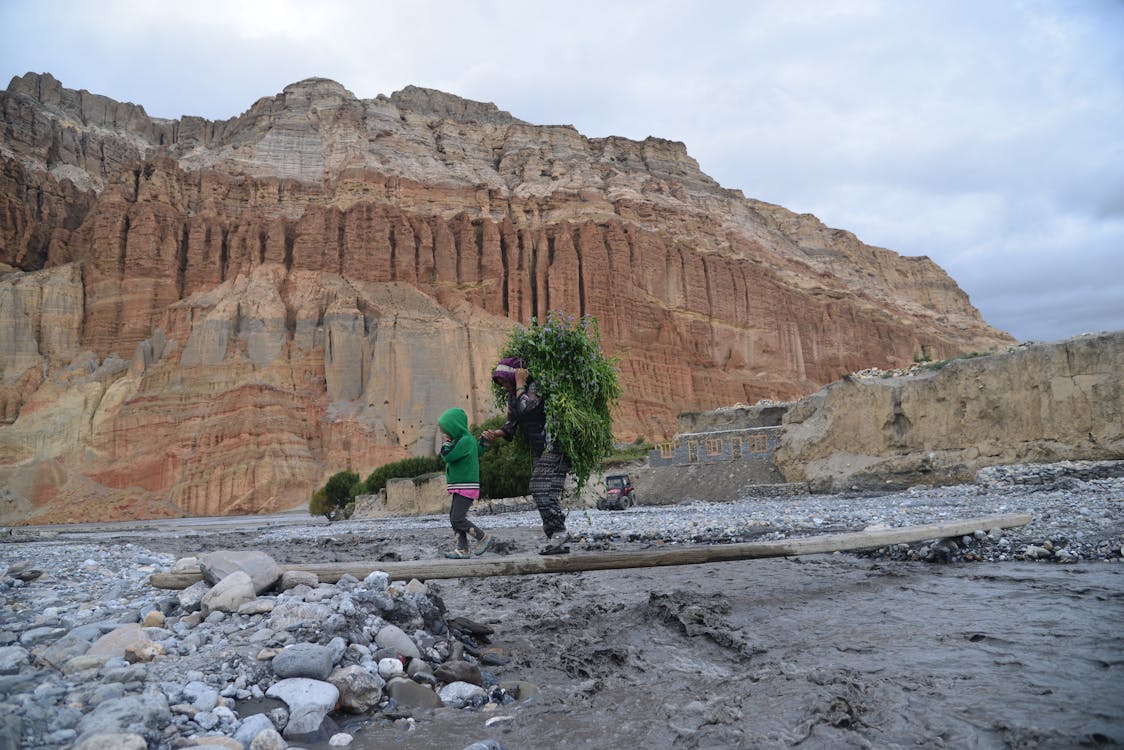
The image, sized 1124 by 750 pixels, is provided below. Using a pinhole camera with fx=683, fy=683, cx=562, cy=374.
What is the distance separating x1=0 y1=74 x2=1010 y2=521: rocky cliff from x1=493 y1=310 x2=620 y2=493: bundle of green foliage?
63813 mm

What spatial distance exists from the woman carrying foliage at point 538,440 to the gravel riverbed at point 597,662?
96 cm

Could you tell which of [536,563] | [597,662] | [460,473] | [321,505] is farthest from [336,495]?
[597,662]

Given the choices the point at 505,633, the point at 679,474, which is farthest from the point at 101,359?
the point at 505,633

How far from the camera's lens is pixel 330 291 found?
79.1 meters

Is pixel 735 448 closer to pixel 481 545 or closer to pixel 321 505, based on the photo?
pixel 481 545

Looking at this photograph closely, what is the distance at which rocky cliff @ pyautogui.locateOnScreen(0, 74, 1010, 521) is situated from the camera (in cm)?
7019

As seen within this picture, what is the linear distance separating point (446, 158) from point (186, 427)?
48162 mm

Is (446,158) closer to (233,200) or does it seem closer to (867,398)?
(233,200)

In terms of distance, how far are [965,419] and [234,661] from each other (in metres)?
21.4

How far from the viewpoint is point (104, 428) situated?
70.4 metres

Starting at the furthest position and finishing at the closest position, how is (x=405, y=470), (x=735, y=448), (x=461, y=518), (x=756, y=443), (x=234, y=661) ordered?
(x=405, y=470) → (x=735, y=448) → (x=756, y=443) → (x=461, y=518) → (x=234, y=661)

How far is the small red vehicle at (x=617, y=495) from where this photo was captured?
28.2m

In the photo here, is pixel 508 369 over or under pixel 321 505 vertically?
over

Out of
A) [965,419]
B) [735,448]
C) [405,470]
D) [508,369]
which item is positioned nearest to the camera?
[508,369]
